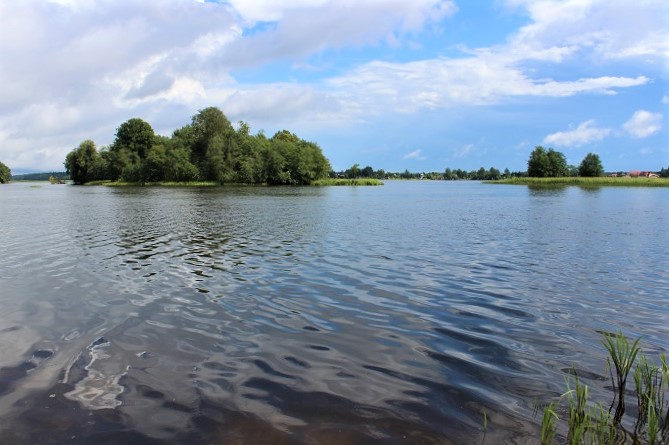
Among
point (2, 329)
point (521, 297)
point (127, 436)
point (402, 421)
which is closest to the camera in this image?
point (127, 436)

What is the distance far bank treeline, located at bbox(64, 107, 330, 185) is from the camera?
129875 millimetres

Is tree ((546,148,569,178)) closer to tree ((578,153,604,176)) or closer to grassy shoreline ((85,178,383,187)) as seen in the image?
tree ((578,153,604,176))

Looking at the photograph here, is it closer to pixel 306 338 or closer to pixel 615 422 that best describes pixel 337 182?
pixel 306 338

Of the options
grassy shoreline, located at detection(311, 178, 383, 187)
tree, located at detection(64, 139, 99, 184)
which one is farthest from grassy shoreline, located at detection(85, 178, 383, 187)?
tree, located at detection(64, 139, 99, 184)

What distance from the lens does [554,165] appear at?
16725cm

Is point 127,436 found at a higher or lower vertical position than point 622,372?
lower

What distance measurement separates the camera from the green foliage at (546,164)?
543 ft

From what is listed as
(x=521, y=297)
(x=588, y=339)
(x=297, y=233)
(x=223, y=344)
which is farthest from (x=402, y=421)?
(x=297, y=233)

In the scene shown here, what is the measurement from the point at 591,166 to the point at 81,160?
7576 inches

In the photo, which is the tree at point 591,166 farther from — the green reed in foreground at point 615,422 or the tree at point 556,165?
the green reed in foreground at point 615,422

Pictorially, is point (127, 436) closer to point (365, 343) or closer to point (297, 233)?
point (365, 343)

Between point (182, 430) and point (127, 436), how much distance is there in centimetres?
67

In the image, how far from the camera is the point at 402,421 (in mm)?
6105

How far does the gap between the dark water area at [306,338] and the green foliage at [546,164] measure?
16035 cm
